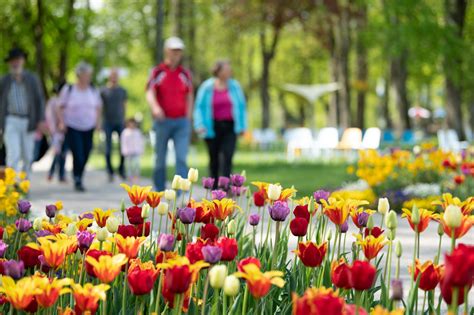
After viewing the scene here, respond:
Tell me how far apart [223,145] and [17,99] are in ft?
8.72

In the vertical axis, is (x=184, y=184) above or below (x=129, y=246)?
above

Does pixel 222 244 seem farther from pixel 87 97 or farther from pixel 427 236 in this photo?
pixel 87 97

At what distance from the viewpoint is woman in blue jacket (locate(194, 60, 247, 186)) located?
494 inches

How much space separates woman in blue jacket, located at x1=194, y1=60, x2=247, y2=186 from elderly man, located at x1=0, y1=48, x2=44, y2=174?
6.64 feet

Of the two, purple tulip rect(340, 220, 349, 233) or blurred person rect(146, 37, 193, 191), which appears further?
blurred person rect(146, 37, 193, 191)

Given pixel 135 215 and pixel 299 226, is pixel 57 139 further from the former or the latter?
pixel 299 226

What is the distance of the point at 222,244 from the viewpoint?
334 centimetres

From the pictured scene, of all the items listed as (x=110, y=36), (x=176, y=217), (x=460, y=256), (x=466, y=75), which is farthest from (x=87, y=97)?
(x=110, y=36)

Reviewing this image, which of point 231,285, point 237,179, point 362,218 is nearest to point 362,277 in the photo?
point 231,285

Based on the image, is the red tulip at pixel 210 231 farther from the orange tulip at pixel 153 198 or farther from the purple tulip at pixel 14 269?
the purple tulip at pixel 14 269

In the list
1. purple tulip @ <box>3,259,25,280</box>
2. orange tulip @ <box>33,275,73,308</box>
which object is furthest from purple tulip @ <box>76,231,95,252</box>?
orange tulip @ <box>33,275,73,308</box>

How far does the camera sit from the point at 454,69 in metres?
25.8

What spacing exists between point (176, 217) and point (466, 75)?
23.3 metres

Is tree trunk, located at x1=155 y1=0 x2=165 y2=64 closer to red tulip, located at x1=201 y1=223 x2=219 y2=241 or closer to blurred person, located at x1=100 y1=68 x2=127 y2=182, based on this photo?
blurred person, located at x1=100 y1=68 x2=127 y2=182
